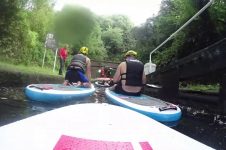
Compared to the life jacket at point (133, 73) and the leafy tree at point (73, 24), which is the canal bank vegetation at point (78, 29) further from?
the life jacket at point (133, 73)

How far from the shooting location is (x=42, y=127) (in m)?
2.62

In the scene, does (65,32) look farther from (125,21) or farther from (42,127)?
(125,21)

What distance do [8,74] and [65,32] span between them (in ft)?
18.2

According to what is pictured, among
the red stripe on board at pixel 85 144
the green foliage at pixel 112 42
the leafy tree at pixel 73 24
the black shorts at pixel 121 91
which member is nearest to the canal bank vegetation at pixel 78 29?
the leafy tree at pixel 73 24

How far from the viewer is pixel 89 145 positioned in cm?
219

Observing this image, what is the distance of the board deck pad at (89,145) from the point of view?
2139mm

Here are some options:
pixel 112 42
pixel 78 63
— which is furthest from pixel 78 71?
pixel 112 42

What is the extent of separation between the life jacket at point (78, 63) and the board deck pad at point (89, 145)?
22.9 feet

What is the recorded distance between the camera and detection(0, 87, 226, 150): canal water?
5.57m

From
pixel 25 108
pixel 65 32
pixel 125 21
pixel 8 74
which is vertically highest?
pixel 125 21

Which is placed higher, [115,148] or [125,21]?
[125,21]

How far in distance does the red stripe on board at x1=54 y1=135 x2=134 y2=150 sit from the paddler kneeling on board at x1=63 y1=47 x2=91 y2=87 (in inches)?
276

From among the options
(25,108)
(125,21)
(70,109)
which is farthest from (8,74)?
(125,21)

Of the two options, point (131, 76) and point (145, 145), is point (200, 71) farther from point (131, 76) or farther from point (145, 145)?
point (145, 145)
